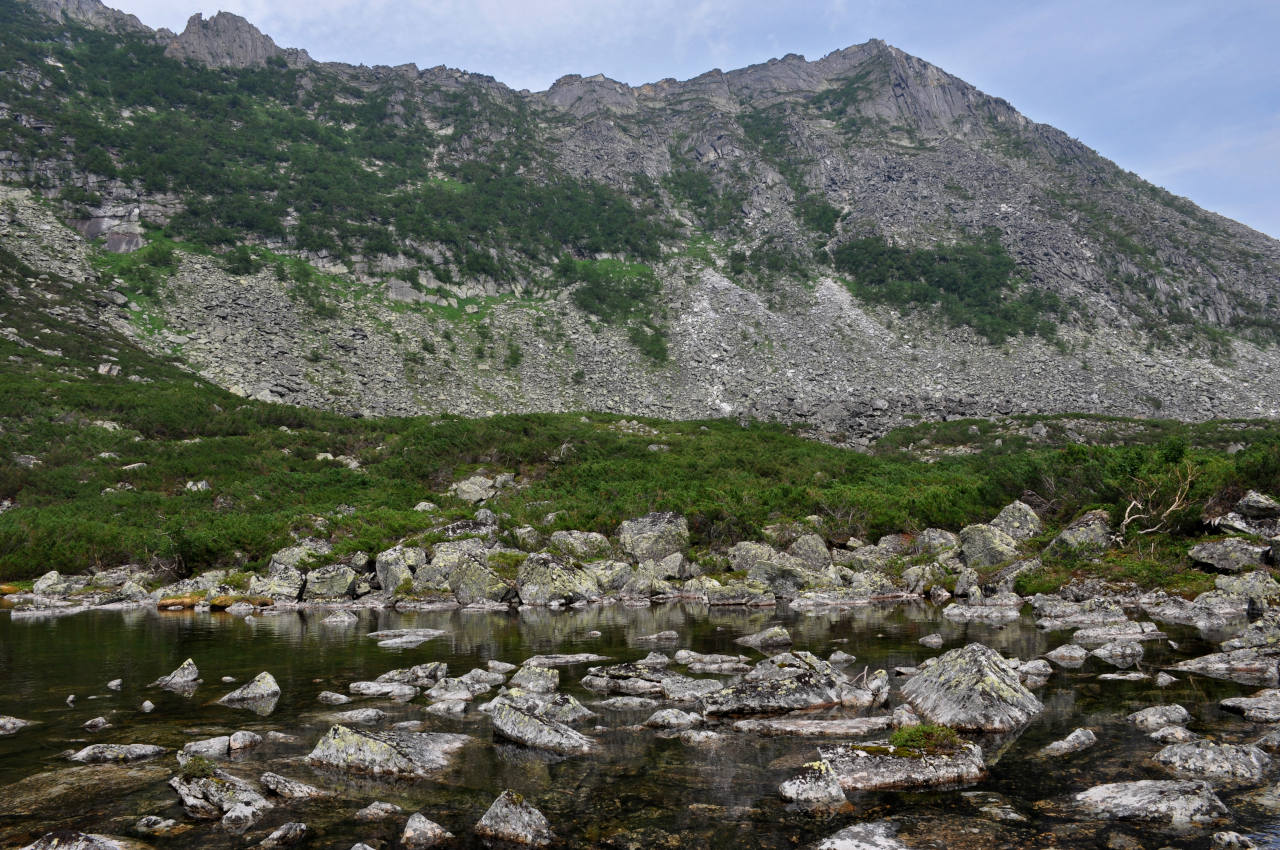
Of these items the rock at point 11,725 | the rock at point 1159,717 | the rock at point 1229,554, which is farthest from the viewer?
the rock at point 1229,554

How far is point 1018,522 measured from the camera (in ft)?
117

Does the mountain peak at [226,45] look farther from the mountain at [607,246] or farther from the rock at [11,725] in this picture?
the rock at [11,725]

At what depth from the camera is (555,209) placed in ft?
405

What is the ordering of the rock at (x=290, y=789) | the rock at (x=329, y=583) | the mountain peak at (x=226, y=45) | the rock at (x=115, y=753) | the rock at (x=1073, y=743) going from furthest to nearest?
the mountain peak at (x=226, y=45) → the rock at (x=329, y=583) → the rock at (x=115, y=753) → the rock at (x=1073, y=743) → the rock at (x=290, y=789)

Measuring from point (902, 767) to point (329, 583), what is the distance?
33.8 m

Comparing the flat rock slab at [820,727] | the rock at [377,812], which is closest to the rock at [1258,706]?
the flat rock slab at [820,727]

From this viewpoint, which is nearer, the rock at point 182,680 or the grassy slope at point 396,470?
the rock at point 182,680

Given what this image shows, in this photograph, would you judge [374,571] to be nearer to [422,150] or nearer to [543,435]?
[543,435]

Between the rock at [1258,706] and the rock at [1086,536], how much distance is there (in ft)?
63.2

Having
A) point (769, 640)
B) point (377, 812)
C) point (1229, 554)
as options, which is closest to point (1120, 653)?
point (769, 640)

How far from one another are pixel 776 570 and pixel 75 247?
90173mm

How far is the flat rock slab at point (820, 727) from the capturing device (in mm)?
11477

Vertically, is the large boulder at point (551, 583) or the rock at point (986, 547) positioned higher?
the rock at point (986, 547)

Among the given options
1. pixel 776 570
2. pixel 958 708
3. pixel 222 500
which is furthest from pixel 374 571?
pixel 958 708
